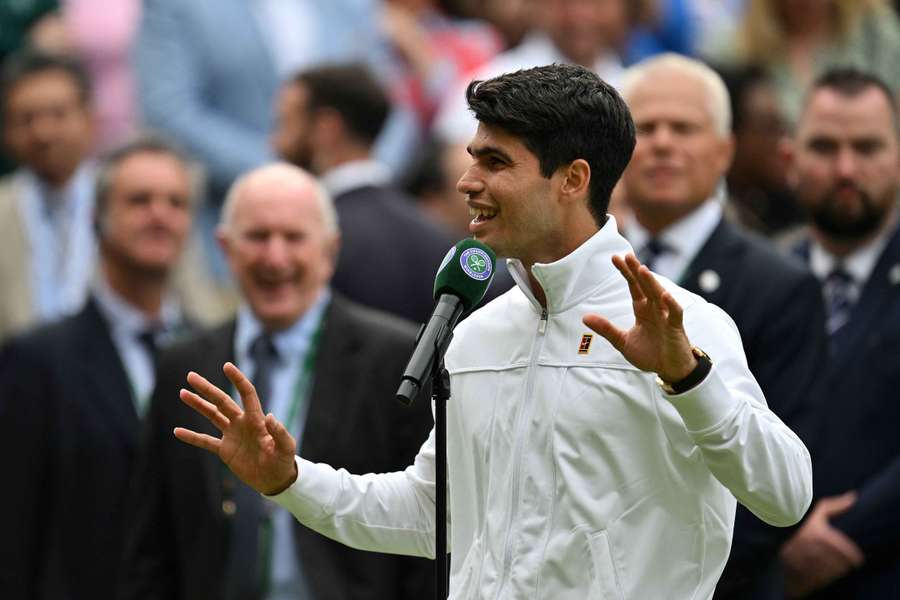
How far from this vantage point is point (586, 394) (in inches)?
165

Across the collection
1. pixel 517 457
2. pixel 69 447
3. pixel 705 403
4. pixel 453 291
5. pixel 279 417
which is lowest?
pixel 69 447

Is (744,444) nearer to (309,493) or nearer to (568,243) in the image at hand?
(568,243)

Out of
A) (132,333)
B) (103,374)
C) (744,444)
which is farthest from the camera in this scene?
(132,333)

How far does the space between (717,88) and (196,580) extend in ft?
8.27

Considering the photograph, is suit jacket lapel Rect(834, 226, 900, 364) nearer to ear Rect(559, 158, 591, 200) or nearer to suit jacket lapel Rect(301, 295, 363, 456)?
suit jacket lapel Rect(301, 295, 363, 456)

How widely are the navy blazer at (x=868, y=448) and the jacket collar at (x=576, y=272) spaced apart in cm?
246

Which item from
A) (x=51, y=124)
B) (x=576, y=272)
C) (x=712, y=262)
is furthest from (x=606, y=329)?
(x=51, y=124)

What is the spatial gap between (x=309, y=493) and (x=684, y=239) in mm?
2390

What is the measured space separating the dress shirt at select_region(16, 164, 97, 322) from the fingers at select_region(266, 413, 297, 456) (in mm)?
4829

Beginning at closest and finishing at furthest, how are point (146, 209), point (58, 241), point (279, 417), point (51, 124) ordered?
point (279, 417) → point (146, 209) → point (58, 241) → point (51, 124)

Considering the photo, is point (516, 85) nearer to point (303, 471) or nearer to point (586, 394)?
point (586, 394)

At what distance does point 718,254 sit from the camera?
249 inches

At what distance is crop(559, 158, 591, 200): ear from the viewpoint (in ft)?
14.0

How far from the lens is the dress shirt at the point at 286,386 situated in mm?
6504
